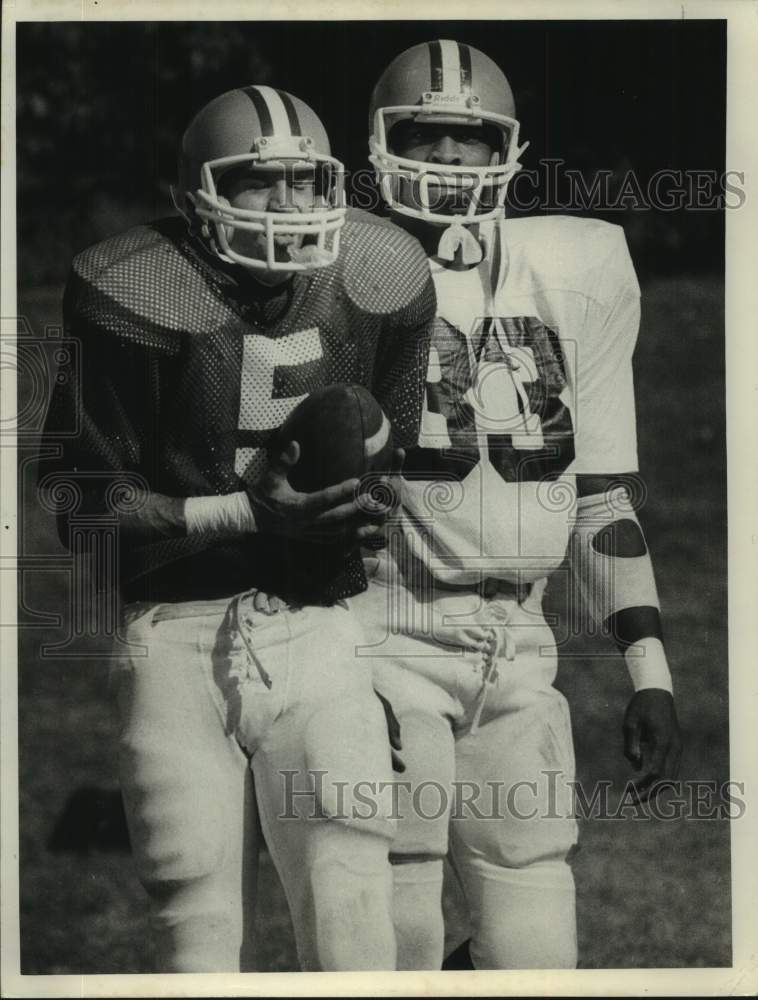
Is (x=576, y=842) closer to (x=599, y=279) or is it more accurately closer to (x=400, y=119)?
(x=599, y=279)

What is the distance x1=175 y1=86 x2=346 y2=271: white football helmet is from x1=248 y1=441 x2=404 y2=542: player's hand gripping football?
419 millimetres

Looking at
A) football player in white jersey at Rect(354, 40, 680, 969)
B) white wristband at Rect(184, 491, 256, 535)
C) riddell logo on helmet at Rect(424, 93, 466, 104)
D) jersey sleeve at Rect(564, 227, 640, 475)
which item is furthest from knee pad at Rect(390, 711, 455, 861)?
riddell logo on helmet at Rect(424, 93, 466, 104)

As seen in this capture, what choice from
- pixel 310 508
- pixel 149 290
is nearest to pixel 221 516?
pixel 310 508

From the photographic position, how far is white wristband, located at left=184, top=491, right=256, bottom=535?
3.07m

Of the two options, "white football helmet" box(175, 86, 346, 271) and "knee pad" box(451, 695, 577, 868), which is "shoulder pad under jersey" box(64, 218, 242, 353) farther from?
"knee pad" box(451, 695, 577, 868)

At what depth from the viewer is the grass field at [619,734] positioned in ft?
10.5

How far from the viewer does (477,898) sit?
10.3 ft

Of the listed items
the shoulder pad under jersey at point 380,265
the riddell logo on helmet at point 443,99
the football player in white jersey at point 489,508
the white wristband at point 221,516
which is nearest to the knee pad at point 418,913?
the football player in white jersey at point 489,508

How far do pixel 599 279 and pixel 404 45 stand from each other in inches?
25.1

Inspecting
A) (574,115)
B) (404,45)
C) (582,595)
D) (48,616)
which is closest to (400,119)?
(404,45)

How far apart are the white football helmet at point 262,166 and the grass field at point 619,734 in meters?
0.38

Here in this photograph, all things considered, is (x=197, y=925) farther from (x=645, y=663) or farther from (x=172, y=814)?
(x=645, y=663)

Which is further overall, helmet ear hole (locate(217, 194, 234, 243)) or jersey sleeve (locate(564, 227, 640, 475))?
jersey sleeve (locate(564, 227, 640, 475))

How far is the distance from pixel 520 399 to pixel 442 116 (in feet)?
1.99
